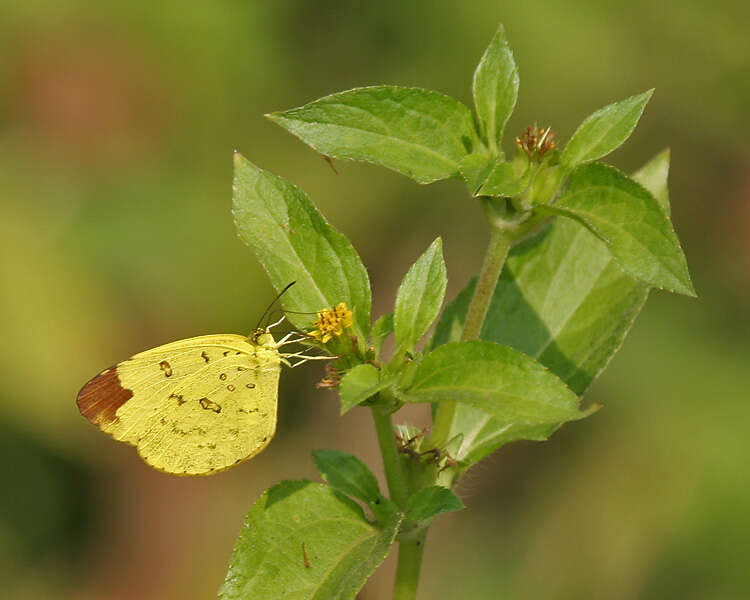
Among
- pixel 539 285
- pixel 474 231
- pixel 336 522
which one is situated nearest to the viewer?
pixel 336 522

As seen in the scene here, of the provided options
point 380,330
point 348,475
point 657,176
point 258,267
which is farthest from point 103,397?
point 258,267

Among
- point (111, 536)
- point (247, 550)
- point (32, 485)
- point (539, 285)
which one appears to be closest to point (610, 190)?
point (539, 285)

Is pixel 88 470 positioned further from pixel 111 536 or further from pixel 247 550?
pixel 247 550

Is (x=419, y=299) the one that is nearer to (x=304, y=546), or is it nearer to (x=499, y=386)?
(x=499, y=386)

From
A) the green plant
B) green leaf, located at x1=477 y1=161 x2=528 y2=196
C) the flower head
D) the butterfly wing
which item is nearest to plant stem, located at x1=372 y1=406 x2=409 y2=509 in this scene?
the green plant

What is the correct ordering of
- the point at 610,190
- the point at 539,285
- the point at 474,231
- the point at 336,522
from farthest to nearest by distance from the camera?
the point at 474,231, the point at 539,285, the point at 336,522, the point at 610,190

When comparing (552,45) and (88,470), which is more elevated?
(552,45)

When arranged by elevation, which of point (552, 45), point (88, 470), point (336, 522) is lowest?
point (88, 470)
